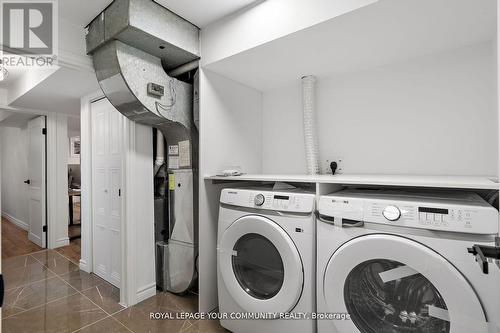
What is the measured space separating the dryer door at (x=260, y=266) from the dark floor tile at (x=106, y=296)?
107 cm

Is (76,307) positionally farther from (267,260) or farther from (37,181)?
(37,181)

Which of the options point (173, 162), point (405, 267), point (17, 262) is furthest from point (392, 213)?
point (17, 262)

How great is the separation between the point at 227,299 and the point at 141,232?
3.14ft

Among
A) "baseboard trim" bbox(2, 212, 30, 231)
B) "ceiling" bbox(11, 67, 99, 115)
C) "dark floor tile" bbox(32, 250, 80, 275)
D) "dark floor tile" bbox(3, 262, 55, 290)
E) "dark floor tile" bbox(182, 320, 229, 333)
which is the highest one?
"ceiling" bbox(11, 67, 99, 115)

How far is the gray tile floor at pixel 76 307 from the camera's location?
1.80 meters

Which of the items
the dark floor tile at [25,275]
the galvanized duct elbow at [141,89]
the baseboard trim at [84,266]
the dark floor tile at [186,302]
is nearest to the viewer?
the galvanized duct elbow at [141,89]

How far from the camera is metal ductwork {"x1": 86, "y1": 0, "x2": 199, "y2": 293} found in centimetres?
158

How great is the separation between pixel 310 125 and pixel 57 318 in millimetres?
2436

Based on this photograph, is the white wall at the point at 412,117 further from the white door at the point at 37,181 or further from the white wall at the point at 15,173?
the white wall at the point at 15,173

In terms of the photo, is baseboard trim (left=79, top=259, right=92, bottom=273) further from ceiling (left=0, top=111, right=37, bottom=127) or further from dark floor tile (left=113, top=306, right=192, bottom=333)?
ceiling (left=0, top=111, right=37, bottom=127)

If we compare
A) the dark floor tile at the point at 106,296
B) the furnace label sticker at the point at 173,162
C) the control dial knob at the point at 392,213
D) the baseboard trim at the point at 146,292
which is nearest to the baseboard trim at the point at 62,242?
the dark floor tile at the point at 106,296

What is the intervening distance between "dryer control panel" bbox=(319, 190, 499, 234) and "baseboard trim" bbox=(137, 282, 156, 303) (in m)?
1.73

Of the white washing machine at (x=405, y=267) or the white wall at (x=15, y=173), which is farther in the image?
the white wall at (x=15, y=173)

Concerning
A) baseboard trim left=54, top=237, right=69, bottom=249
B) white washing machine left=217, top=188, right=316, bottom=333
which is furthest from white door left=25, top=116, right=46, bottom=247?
white washing machine left=217, top=188, right=316, bottom=333
